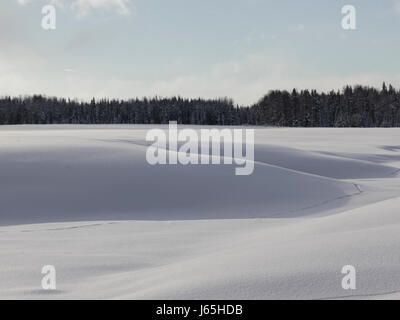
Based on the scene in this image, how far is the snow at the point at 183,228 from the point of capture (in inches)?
125

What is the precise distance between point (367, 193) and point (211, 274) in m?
8.15

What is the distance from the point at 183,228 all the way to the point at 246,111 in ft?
308

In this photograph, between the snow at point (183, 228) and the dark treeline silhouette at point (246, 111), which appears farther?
the dark treeline silhouette at point (246, 111)

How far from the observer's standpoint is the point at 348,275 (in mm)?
3045

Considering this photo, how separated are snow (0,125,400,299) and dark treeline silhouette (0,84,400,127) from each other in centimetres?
7068

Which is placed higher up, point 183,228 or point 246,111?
point 246,111

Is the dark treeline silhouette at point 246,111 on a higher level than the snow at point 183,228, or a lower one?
higher

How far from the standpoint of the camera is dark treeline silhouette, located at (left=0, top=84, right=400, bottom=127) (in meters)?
82.8

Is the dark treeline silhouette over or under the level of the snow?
over

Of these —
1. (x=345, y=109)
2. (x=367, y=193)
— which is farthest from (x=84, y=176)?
(x=345, y=109)

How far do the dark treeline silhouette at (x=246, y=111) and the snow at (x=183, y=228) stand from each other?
70678 millimetres

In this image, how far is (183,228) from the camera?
6.78m

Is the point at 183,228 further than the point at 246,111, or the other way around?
the point at 246,111

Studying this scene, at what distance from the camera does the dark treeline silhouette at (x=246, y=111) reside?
82812 millimetres
